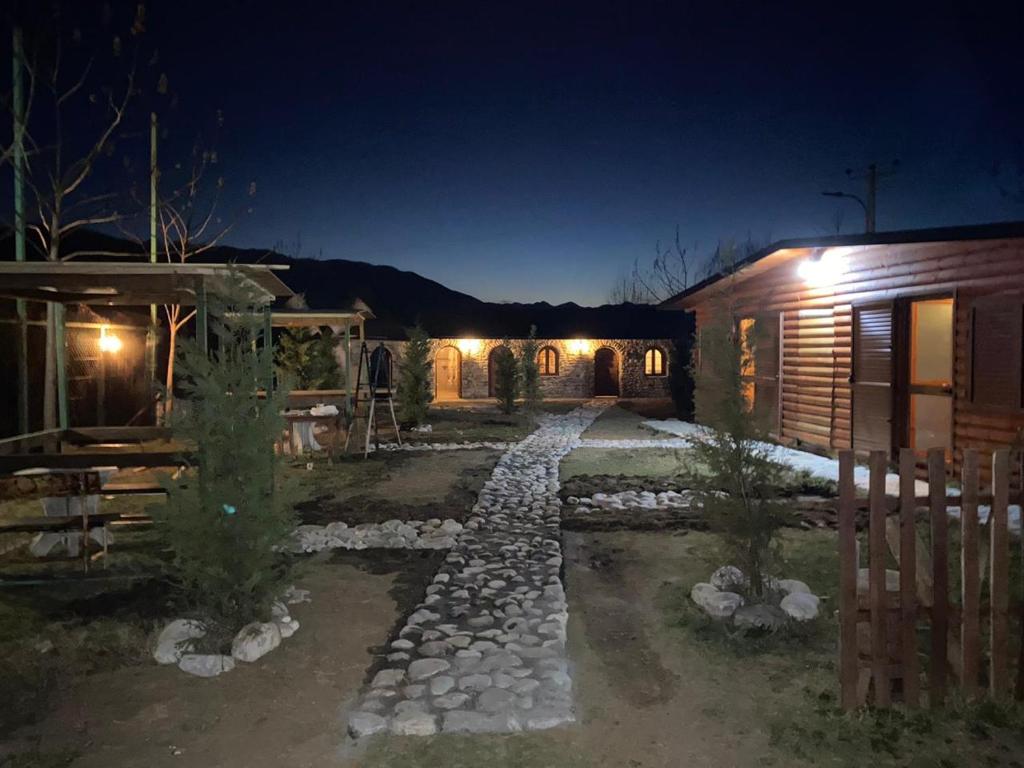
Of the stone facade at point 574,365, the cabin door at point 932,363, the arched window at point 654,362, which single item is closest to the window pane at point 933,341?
the cabin door at point 932,363

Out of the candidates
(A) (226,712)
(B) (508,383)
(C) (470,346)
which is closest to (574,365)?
(C) (470,346)

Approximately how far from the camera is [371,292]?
58.4 meters

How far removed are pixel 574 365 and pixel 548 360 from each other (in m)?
1.23

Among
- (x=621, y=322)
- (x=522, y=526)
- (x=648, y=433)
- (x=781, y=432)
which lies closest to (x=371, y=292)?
(x=621, y=322)

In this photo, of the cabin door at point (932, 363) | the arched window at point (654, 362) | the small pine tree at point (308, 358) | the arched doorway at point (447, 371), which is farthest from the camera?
the arched doorway at point (447, 371)

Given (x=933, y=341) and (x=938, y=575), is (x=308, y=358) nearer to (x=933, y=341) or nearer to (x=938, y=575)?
(x=933, y=341)

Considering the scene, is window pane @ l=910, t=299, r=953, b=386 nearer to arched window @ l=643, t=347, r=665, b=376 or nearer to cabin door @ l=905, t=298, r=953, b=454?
cabin door @ l=905, t=298, r=953, b=454

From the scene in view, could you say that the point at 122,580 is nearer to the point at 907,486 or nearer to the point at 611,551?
the point at 611,551

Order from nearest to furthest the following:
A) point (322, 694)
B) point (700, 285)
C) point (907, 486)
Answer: point (907, 486) → point (322, 694) → point (700, 285)

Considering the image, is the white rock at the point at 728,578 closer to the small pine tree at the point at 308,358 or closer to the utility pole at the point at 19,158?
the utility pole at the point at 19,158

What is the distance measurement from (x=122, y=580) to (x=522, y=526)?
3.86m

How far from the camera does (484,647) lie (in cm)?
461

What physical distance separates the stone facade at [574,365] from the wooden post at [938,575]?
26732 millimetres

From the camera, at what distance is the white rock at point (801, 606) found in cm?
488
